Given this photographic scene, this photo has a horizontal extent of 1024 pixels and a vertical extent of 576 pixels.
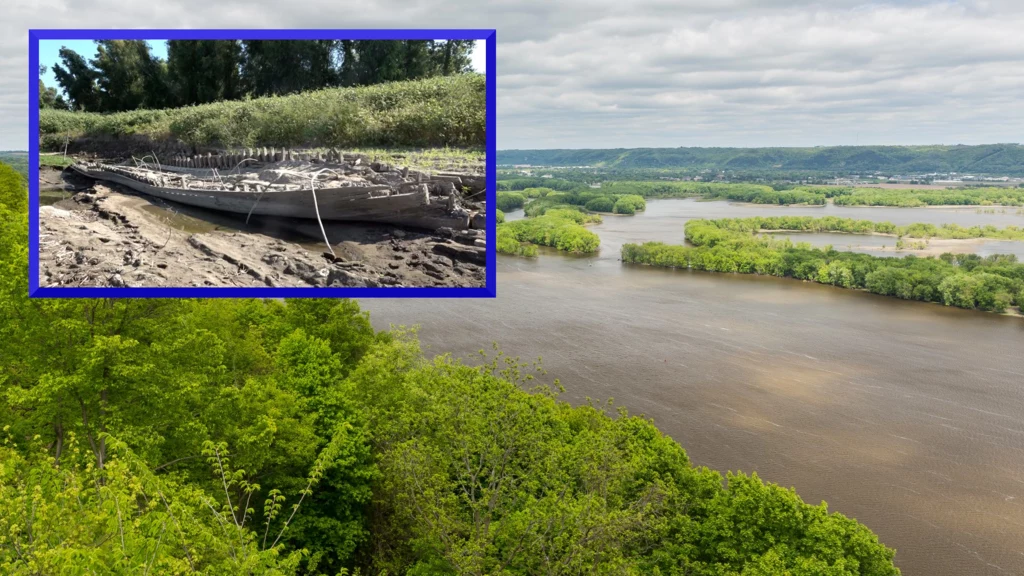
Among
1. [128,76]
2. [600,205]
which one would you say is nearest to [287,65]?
[128,76]

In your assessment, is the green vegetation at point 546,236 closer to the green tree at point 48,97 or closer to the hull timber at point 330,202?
the hull timber at point 330,202

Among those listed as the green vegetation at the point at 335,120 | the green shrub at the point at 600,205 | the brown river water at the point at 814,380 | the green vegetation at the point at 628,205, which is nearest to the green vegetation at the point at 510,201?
the green shrub at the point at 600,205

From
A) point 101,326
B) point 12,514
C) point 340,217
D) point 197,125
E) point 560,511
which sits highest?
point 197,125

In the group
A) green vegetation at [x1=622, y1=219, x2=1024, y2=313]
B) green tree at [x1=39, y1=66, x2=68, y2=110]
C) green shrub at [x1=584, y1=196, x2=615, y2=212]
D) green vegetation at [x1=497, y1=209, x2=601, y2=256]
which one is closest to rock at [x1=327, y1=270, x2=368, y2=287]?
green tree at [x1=39, y1=66, x2=68, y2=110]

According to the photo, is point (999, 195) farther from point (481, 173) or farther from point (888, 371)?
point (481, 173)

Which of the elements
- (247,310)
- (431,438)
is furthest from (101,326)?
(247,310)

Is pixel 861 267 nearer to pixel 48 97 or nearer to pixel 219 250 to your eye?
pixel 219 250

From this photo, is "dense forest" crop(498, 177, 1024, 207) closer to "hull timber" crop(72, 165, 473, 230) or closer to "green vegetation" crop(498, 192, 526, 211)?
"green vegetation" crop(498, 192, 526, 211)
